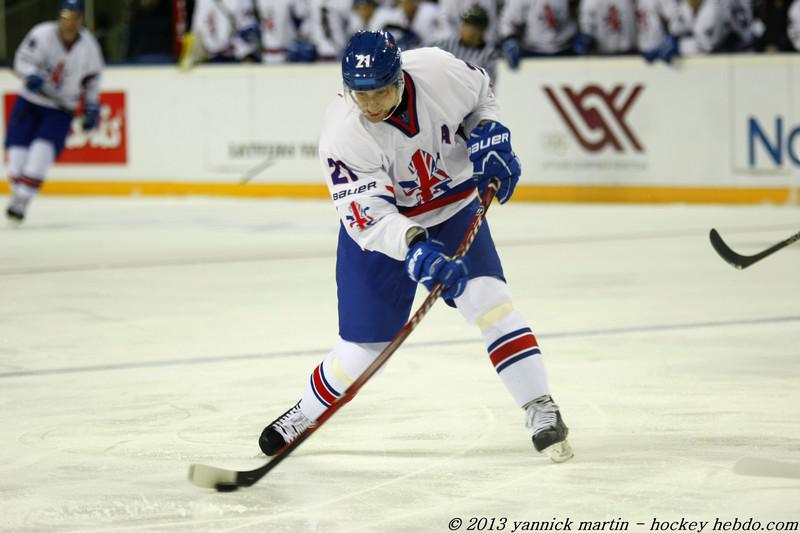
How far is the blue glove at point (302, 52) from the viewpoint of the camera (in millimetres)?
11555

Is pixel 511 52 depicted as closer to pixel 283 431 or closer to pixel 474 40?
pixel 474 40

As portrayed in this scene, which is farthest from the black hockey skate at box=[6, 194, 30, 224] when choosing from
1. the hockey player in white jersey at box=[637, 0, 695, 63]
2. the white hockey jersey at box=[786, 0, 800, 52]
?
the white hockey jersey at box=[786, 0, 800, 52]

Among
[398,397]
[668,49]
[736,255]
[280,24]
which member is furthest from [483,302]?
[280,24]

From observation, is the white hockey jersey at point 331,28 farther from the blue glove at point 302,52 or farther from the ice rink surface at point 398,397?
the ice rink surface at point 398,397

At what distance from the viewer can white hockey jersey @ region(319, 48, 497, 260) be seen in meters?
3.50

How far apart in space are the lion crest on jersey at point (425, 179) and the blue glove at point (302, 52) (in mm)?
8012

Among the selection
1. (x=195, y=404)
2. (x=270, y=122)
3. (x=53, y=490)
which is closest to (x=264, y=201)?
(x=270, y=122)

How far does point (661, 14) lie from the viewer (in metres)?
10.9

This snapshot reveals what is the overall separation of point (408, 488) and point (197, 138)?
29.1ft

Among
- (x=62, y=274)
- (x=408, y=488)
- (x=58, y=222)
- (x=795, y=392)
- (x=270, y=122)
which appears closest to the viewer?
(x=408, y=488)

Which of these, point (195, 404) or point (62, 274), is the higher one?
point (195, 404)

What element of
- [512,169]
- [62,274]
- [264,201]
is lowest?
[264,201]

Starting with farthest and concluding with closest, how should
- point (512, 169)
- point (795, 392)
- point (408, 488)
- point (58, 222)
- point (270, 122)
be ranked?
1. point (270, 122)
2. point (58, 222)
3. point (795, 392)
4. point (512, 169)
5. point (408, 488)

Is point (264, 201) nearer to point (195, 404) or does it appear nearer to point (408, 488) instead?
point (195, 404)
